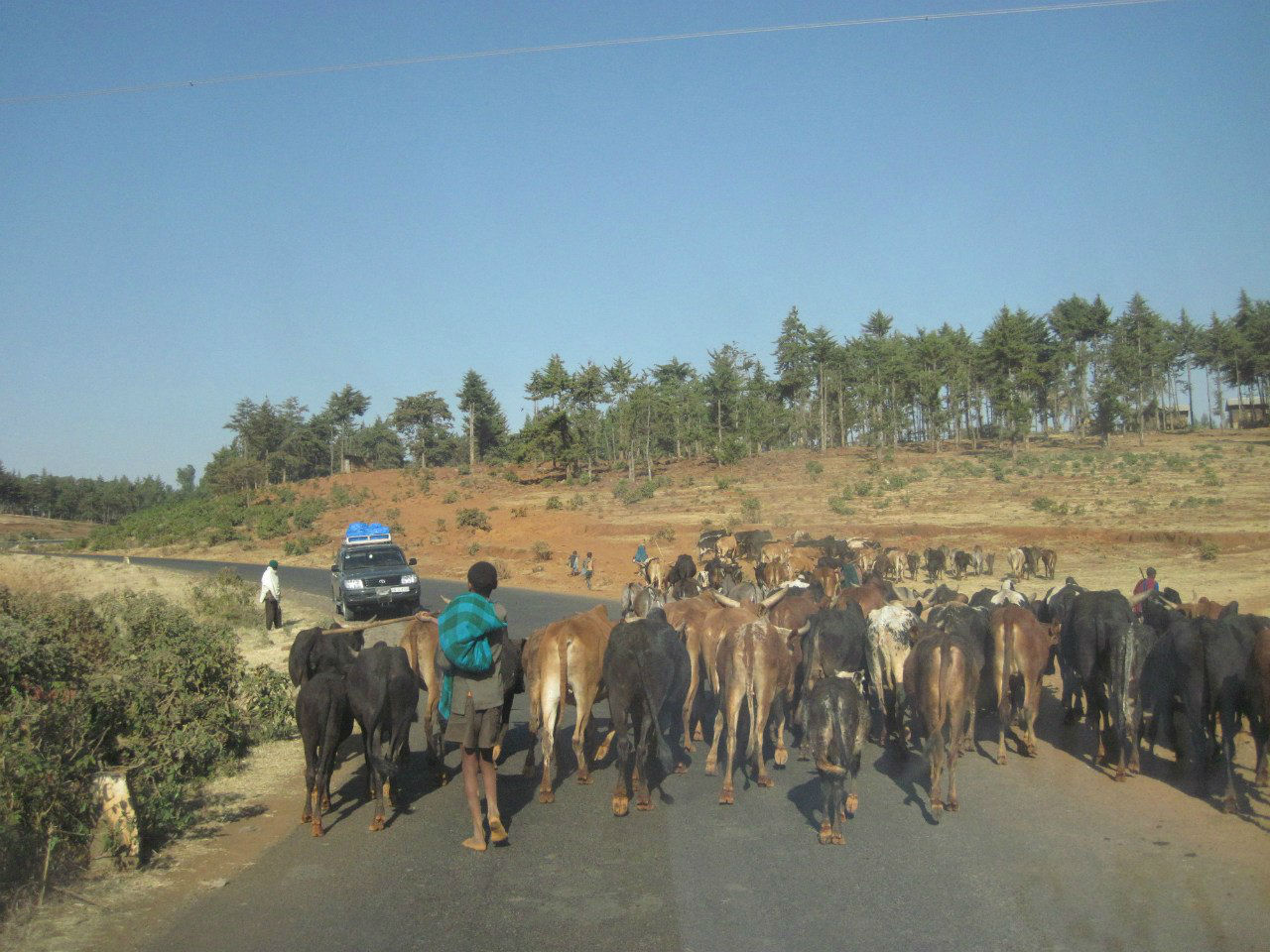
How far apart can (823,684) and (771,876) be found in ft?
5.69

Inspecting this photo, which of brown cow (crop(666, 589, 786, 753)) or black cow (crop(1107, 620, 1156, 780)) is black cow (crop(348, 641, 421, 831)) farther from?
black cow (crop(1107, 620, 1156, 780))

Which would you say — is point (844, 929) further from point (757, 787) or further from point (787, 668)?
point (787, 668)

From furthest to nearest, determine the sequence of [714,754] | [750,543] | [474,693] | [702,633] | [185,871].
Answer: [750,543] → [702,633] → [714,754] → [474,693] → [185,871]

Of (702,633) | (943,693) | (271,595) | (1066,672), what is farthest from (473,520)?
(943,693)

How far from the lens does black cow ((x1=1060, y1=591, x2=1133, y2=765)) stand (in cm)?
951

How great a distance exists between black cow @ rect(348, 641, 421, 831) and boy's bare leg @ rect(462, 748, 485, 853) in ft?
3.05

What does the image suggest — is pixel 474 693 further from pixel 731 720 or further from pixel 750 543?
pixel 750 543

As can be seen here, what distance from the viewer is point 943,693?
8.38 metres

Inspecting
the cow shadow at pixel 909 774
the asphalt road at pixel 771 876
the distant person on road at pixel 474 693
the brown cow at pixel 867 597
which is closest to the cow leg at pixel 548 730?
the asphalt road at pixel 771 876

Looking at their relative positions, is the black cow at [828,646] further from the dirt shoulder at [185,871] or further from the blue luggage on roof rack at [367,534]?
the blue luggage on roof rack at [367,534]

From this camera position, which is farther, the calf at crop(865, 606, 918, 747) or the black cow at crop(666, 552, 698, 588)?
the black cow at crop(666, 552, 698, 588)

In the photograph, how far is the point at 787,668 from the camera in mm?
9453

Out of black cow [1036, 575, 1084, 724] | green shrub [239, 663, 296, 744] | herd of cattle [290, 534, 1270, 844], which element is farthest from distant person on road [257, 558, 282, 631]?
black cow [1036, 575, 1084, 724]

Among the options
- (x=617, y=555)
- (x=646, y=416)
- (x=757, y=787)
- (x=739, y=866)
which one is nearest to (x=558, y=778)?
(x=757, y=787)
